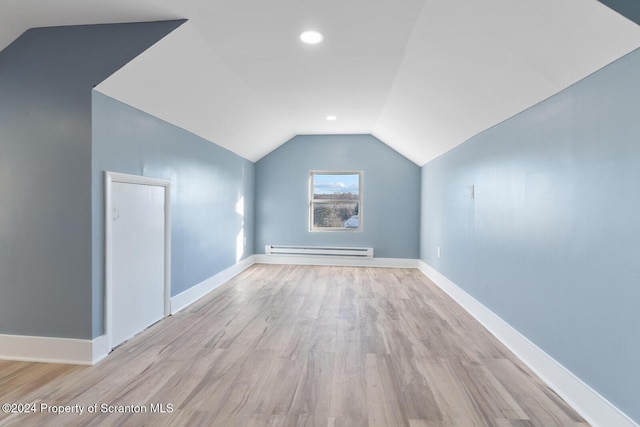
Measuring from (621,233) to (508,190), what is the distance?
1206 millimetres

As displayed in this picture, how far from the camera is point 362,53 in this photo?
9.01 feet

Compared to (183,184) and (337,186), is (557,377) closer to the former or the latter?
(183,184)

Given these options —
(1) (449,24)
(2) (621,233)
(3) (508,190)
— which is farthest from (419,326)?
(1) (449,24)

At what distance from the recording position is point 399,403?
1.89m

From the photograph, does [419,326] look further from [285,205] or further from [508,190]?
[285,205]

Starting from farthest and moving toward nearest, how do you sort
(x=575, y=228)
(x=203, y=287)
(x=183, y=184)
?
(x=203, y=287), (x=183, y=184), (x=575, y=228)

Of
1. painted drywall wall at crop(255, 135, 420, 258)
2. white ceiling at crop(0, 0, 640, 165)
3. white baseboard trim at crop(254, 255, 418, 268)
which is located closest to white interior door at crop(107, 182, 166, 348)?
white ceiling at crop(0, 0, 640, 165)

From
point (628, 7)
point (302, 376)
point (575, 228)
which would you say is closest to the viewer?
point (628, 7)

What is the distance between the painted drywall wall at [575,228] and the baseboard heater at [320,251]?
2.90 meters

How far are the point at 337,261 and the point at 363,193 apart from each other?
4.43 ft

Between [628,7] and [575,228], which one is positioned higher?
[628,7]

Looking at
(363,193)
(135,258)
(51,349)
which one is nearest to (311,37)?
(135,258)

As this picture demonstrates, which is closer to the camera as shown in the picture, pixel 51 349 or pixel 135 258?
pixel 51 349

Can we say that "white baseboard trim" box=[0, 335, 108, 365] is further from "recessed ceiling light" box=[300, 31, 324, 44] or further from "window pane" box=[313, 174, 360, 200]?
"window pane" box=[313, 174, 360, 200]
